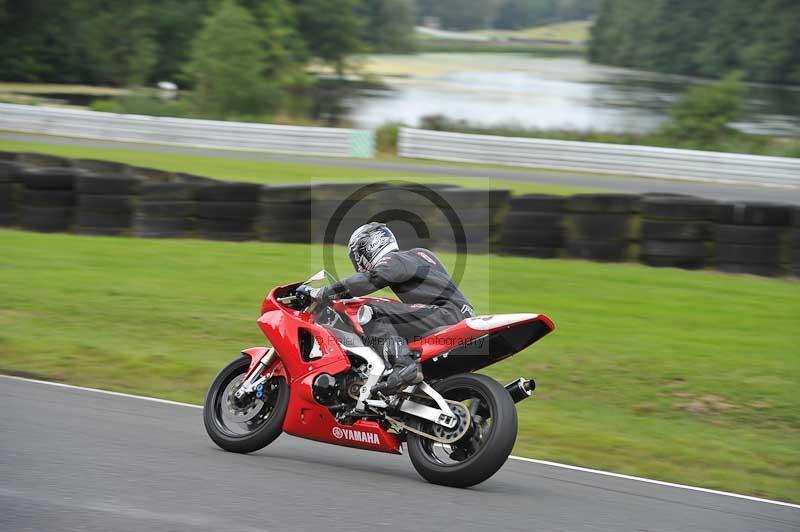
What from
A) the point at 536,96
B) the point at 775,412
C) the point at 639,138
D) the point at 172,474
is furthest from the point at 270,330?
the point at 536,96

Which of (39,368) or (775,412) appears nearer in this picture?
(775,412)

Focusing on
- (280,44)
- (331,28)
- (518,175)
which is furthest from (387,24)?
(518,175)

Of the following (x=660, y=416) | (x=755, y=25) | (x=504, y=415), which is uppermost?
(x=755, y=25)

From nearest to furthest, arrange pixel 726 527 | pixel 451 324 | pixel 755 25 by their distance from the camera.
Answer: pixel 726 527
pixel 451 324
pixel 755 25

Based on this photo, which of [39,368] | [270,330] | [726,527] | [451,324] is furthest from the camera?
[39,368]

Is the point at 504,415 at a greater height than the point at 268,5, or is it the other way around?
the point at 268,5

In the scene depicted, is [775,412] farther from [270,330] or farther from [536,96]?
[536,96]

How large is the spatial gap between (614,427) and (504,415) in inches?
96.1

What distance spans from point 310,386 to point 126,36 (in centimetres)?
5425

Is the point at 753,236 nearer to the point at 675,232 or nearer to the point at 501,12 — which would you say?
the point at 675,232

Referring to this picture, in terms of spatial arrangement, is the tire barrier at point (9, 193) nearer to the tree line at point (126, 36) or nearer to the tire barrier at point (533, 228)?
the tire barrier at point (533, 228)

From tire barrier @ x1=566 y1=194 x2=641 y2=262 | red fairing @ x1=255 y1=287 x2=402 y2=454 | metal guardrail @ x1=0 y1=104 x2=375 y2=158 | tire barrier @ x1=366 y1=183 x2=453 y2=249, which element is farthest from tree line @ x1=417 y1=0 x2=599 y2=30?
red fairing @ x1=255 y1=287 x2=402 y2=454

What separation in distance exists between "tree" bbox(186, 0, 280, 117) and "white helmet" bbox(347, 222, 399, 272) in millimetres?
33565

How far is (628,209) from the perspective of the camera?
1240 cm
